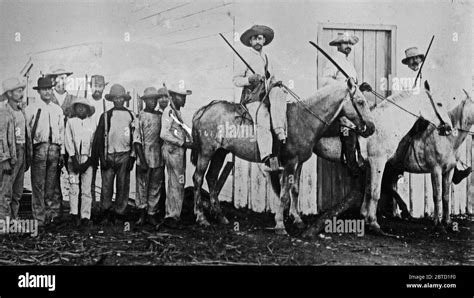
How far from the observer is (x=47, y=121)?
7.38 metres

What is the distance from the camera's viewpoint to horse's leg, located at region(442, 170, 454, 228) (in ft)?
25.0

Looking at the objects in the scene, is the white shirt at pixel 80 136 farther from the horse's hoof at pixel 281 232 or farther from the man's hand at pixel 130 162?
the horse's hoof at pixel 281 232

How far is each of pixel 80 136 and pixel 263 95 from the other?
2.31 meters

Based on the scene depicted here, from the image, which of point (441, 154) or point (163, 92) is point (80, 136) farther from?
point (441, 154)

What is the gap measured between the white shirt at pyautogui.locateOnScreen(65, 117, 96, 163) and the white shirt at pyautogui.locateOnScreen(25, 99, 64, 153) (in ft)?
0.30

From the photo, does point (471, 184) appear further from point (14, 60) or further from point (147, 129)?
point (14, 60)

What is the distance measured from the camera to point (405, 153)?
25.1ft

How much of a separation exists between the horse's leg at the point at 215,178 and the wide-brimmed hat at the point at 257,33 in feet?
4.58

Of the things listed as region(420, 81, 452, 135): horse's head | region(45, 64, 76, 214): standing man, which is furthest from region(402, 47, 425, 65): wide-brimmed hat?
region(45, 64, 76, 214): standing man

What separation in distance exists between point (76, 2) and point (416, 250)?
204 inches

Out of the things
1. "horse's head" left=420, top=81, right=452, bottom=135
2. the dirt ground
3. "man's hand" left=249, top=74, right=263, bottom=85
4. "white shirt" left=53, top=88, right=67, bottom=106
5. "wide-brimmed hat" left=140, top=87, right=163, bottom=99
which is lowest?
the dirt ground

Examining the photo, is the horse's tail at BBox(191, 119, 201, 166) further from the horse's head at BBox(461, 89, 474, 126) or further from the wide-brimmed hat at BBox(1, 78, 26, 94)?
the horse's head at BBox(461, 89, 474, 126)

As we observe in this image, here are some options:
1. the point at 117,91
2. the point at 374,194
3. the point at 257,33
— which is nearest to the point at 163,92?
the point at 117,91
